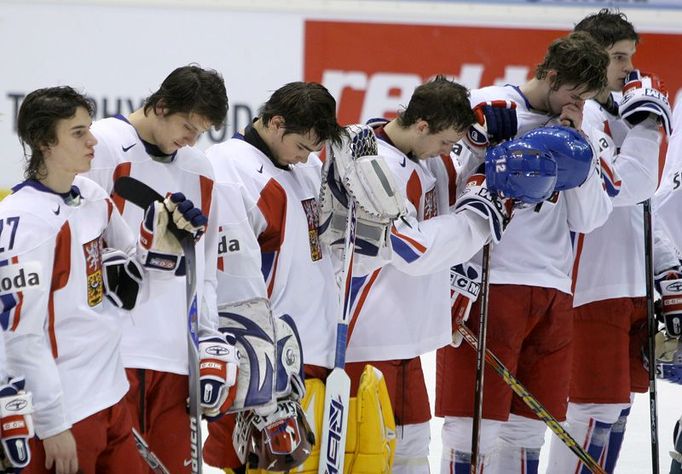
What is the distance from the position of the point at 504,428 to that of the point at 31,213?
1.66 metres

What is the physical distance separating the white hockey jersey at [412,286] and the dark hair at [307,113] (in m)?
0.28

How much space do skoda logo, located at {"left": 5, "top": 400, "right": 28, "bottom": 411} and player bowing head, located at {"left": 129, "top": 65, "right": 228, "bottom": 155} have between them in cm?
69

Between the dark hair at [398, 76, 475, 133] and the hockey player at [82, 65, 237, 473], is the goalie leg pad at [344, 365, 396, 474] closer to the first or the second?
the hockey player at [82, 65, 237, 473]

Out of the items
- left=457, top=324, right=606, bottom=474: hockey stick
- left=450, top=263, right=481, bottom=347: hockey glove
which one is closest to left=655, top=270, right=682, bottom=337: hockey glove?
left=457, top=324, right=606, bottom=474: hockey stick

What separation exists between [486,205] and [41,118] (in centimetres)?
117

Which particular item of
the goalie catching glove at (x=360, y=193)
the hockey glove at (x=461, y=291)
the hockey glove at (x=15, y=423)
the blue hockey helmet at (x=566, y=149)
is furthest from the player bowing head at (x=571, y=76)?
the hockey glove at (x=15, y=423)

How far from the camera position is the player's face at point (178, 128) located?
258cm

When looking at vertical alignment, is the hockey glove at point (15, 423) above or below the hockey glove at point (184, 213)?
below

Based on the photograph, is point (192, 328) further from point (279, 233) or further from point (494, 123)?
point (494, 123)

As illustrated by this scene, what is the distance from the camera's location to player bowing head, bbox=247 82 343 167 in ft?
8.98

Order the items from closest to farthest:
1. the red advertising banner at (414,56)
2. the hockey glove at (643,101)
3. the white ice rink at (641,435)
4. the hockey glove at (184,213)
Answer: the hockey glove at (184,213) < the hockey glove at (643,101) < the white ice rink at (641,435) < the red advertising banner at (414,56)

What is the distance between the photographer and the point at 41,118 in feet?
7.65

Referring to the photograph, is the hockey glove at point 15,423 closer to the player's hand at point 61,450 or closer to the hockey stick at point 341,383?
the player's hand at point 61,450

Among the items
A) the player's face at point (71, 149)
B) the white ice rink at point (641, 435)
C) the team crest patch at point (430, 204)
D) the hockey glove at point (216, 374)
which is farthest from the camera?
the white ice rink at point (641, 435)
